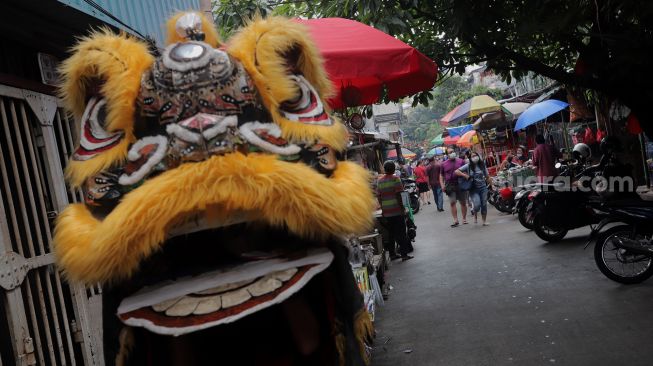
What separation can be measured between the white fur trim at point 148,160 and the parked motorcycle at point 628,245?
540cm

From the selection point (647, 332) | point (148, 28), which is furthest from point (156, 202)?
point (647, 332)

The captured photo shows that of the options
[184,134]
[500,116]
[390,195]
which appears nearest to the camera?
[184,134]

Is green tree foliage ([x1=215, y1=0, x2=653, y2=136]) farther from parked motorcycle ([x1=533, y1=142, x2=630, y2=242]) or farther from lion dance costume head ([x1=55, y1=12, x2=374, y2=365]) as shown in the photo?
lion dance costume head ([x1=55, y1=12, x2=374, y2=365])

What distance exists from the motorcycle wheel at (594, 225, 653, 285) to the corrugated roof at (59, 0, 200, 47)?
5019mm

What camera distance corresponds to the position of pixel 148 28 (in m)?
5.25

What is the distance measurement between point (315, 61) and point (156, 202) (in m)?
0.92

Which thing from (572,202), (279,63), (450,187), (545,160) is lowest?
(572,202)

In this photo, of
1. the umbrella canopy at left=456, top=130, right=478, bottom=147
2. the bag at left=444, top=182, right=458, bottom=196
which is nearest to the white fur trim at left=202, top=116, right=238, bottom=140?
the bag at left=444, top=182, right=458, bottom=196

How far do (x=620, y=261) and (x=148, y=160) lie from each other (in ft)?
18.3

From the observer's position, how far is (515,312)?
5.51m

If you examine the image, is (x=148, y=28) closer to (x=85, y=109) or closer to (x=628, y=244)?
(x=85, y=109)

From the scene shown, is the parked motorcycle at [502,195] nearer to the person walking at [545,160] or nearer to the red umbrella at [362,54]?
the person walking at [545,160]

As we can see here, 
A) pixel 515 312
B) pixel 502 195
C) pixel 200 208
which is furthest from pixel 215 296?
pixel 502 195

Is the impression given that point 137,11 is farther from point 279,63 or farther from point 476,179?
point 476,179
